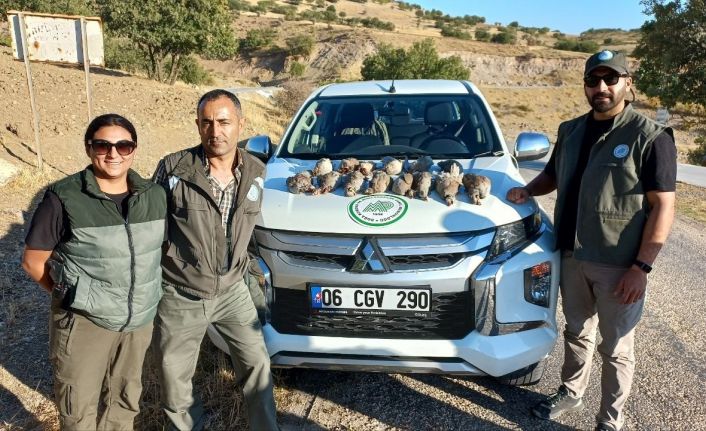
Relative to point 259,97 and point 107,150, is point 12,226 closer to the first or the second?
point 107,150

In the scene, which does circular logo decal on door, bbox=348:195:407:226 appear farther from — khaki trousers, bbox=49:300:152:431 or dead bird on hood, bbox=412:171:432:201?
khaki trousers, bbox=49:300:152:431

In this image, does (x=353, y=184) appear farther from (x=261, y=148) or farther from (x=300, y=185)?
(x=261, y=148)

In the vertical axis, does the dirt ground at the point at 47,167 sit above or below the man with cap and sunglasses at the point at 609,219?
below

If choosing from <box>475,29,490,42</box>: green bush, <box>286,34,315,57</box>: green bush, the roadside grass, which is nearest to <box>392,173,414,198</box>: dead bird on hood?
the roadside grass

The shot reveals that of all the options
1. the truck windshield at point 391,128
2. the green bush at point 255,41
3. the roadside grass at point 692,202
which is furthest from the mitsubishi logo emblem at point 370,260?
the green bush at point 255,41

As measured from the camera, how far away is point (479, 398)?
3.01 m

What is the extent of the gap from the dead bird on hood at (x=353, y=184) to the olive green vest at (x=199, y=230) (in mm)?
627

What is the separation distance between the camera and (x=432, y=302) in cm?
253

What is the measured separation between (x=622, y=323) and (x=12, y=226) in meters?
5.84

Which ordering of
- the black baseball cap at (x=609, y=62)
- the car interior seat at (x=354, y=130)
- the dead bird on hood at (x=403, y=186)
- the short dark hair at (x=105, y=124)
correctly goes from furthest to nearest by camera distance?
the car interior seat at (x=354, y=130)
the dead bird on hood at (x=403, y=186)
the black baseball cap at (x=609, y=62)
the short dark hair at (x=105, y=124)

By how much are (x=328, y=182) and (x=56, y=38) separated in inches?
264

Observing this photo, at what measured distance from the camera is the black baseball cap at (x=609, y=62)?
2500 mm

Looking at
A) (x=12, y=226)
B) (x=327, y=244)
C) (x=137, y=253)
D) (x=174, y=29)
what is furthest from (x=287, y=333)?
(x=174, y=29)

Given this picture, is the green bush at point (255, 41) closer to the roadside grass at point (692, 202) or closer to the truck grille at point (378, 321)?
the roadside grass at point (692, 202)
